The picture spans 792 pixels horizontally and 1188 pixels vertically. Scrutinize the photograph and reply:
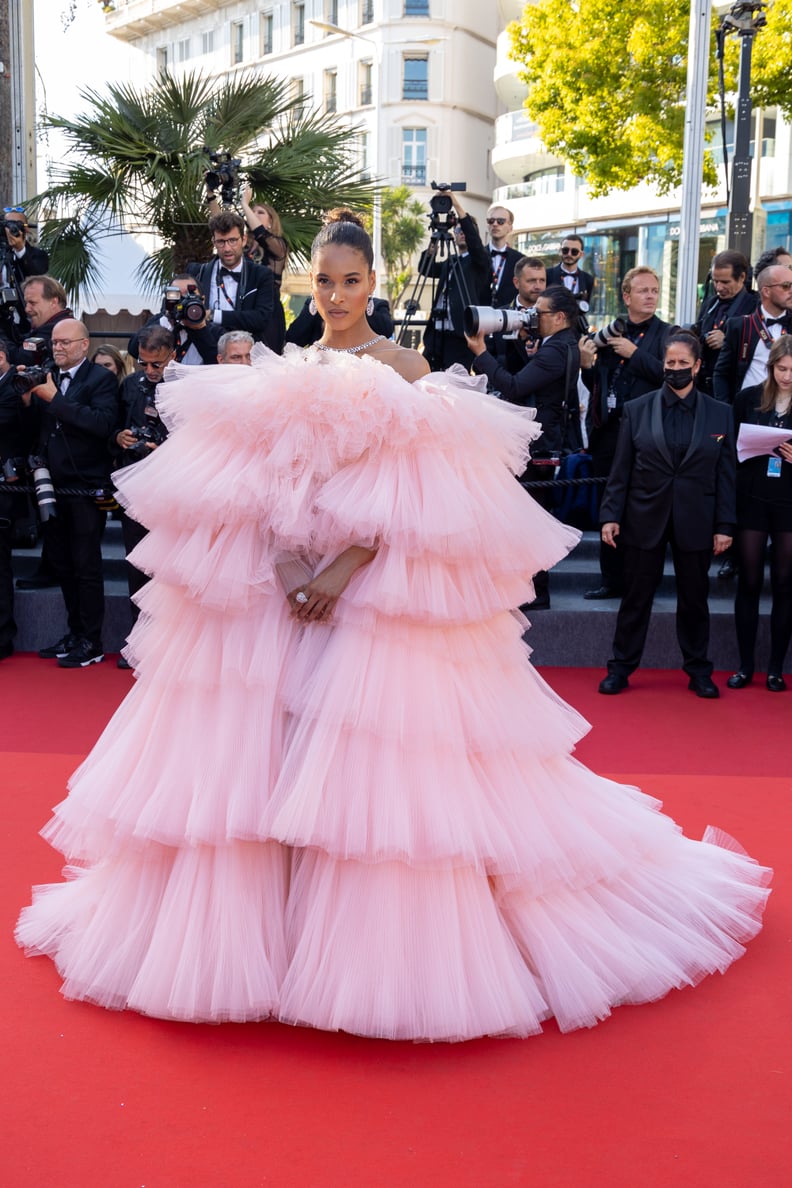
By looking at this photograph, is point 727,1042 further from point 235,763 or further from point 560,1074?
point 235,763

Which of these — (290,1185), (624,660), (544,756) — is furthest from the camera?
(624,660)

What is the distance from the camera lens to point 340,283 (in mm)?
3293

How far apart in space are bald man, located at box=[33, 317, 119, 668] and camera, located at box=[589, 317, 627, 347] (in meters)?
2.88

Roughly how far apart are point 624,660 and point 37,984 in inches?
165

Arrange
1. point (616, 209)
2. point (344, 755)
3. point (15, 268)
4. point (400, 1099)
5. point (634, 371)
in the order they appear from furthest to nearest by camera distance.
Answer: point (616, 209) → point (15, 268) → point (634, 371) → point (344, 755) → point (400, 1099)

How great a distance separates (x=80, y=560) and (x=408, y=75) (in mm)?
44536

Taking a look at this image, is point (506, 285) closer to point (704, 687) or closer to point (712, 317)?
point (712, 317)

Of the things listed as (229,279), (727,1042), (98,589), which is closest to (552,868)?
(727,1042)

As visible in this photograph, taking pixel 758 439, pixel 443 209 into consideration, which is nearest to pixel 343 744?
pixel 758 439

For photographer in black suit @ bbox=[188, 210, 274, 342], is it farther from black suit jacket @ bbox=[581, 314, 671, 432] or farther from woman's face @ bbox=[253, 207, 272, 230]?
black suit jacket @ bbox=[581, 314, 671, 432]

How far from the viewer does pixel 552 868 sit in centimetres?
311

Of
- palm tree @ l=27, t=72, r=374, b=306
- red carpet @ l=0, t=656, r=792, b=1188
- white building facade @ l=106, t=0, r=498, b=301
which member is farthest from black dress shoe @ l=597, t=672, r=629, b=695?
white building facade @ l=106, t=0, r=498, b=301

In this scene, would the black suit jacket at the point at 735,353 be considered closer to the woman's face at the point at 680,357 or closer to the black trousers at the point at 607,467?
the black trousers at the point at 607,467

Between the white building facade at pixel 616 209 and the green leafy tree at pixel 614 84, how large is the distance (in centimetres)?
147
